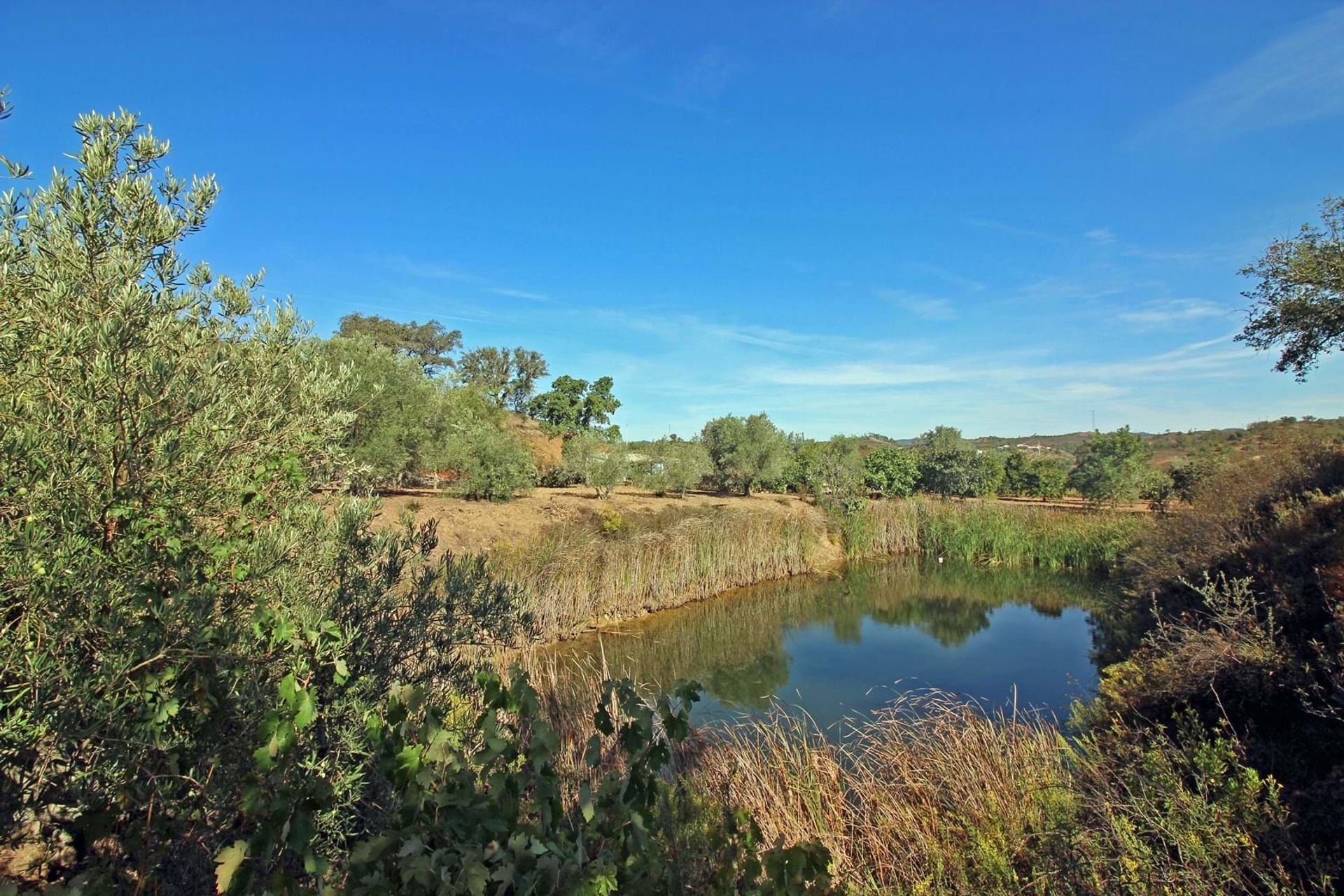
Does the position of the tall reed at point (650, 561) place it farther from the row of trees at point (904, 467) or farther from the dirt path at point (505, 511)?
the row of trees at point (904, 467)

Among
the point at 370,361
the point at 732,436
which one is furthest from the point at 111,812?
the point at 732,436

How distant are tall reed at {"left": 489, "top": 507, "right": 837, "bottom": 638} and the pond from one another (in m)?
0.47

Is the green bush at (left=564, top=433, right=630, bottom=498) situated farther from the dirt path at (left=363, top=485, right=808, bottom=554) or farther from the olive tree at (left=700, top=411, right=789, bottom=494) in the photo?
the olive tree at (left=700, top=411, right=789, bottom=494)

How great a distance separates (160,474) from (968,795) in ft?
17.3

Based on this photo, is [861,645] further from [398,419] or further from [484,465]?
[398,419]

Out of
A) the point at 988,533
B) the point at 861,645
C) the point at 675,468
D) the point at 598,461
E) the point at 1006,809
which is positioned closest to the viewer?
the point at 1006,809

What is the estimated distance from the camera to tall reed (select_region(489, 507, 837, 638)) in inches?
464

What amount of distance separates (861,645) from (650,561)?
4952 mm

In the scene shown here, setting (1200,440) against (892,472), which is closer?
(892,472)

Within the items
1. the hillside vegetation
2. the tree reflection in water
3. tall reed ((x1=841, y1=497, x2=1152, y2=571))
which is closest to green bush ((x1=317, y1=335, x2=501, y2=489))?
the tree reflection in water

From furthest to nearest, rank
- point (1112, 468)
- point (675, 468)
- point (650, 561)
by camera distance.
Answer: point (675, 468) < point (1112, 468) < point (650, 561)

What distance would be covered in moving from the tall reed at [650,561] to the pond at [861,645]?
18.5 inches

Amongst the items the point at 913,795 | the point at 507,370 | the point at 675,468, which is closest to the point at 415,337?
the point at 507,370

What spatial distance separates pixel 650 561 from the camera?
14539 mm
